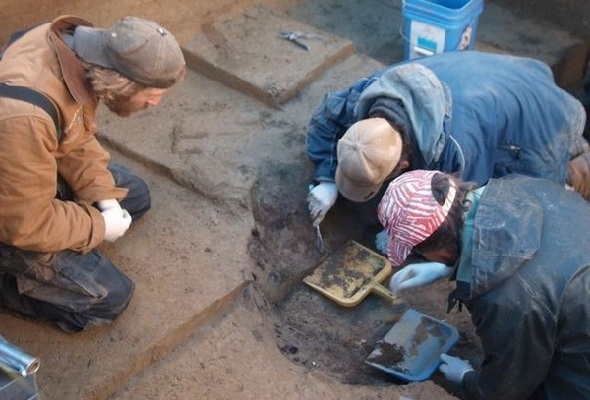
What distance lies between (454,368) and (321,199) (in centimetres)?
107

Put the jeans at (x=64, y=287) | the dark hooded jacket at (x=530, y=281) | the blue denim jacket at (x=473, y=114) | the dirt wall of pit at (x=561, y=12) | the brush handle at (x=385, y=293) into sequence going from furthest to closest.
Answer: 1. the dirt wall of pit at (x=561, y=12)
2. the brush handle at (x=385, y=293)
3. the blue denim jacket at (x=473, y=114)
4. the jeans at (x=64, y=287)
5. the dark hooded jacket at (x=530, y=281)

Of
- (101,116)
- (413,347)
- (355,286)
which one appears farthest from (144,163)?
(413,347)

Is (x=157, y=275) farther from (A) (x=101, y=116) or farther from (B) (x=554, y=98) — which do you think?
(B) (x=554, y=98)

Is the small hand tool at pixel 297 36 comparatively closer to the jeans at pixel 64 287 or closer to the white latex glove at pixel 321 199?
the white latex glove at pixel 321 199

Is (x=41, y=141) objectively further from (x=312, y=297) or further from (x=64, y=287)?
(x=312, y=297)

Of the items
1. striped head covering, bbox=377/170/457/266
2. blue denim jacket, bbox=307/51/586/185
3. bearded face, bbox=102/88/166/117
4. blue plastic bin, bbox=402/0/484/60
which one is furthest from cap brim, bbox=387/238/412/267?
blue plastic bin, bbox=402/0/484/60

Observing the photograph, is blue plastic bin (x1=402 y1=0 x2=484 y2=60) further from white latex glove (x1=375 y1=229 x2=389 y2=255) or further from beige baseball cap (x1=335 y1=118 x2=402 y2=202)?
beige baseball cap (x1=335 y1=118 x2=402 y2=202)

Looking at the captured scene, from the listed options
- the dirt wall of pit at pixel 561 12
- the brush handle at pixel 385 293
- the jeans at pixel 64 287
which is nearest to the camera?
the jeans at pixel 64 287

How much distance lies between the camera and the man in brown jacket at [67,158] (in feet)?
8.88

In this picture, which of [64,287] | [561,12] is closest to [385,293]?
A: [64,287]

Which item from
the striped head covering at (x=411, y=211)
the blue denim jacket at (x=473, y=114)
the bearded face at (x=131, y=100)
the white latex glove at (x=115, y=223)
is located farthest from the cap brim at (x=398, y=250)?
the white latex glove at (x=115, y=223)

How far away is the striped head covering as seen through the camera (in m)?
2.50

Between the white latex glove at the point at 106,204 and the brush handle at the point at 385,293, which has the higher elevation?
the white latex glove at the point at 106,204

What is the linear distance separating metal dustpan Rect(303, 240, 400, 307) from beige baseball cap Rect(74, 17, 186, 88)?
4.69 ft
